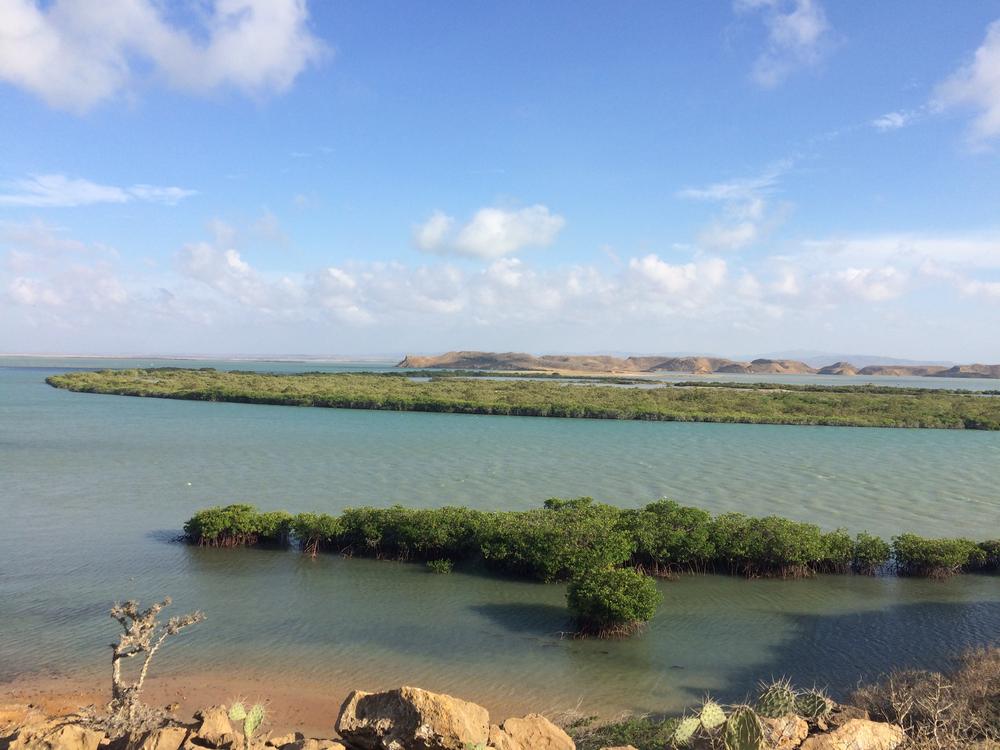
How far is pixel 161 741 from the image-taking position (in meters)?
5.58

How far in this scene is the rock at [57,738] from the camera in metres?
5.63

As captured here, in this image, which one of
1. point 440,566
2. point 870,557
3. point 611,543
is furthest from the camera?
point 870,557

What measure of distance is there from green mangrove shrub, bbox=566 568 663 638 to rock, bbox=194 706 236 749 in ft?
19.0

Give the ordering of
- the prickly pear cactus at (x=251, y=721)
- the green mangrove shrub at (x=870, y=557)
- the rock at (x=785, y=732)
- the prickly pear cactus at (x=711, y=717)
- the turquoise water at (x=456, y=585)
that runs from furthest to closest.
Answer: the green mangrove shrub at (x=870, y=557) → the turquoise water at (x=456, y=585) → the rock at (x=785, y=732) → the prickly pear cactus at (x=711, y=717) → the prickly pear cactus at (x=251, y=721)

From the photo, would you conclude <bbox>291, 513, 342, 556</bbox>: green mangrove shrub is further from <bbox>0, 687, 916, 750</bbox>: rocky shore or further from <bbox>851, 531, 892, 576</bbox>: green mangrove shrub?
<bbox>851, 531, 892, 576</bbox>: green mangrove shrub

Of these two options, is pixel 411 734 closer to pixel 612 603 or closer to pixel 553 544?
pixel 612 603

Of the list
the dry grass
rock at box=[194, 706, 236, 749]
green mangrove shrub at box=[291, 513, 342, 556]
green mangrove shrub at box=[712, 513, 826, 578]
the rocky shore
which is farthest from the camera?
green mangrove shrub at box=[291, 513, 342, 556]

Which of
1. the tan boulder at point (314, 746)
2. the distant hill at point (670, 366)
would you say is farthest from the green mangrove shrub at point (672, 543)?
the distant hill at point (670, 366)

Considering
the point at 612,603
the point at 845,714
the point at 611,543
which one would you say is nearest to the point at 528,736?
the point at 845,714

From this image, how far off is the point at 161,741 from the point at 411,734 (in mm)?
2029

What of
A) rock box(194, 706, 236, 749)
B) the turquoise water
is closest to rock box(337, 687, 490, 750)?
rock box(194, 706, 236, 749)

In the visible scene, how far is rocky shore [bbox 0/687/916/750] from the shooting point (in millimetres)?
5531

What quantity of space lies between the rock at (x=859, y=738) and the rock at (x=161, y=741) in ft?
17.0

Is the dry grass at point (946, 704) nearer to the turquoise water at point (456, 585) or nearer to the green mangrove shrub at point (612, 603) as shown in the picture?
the turquoise water at point (456, 585)
